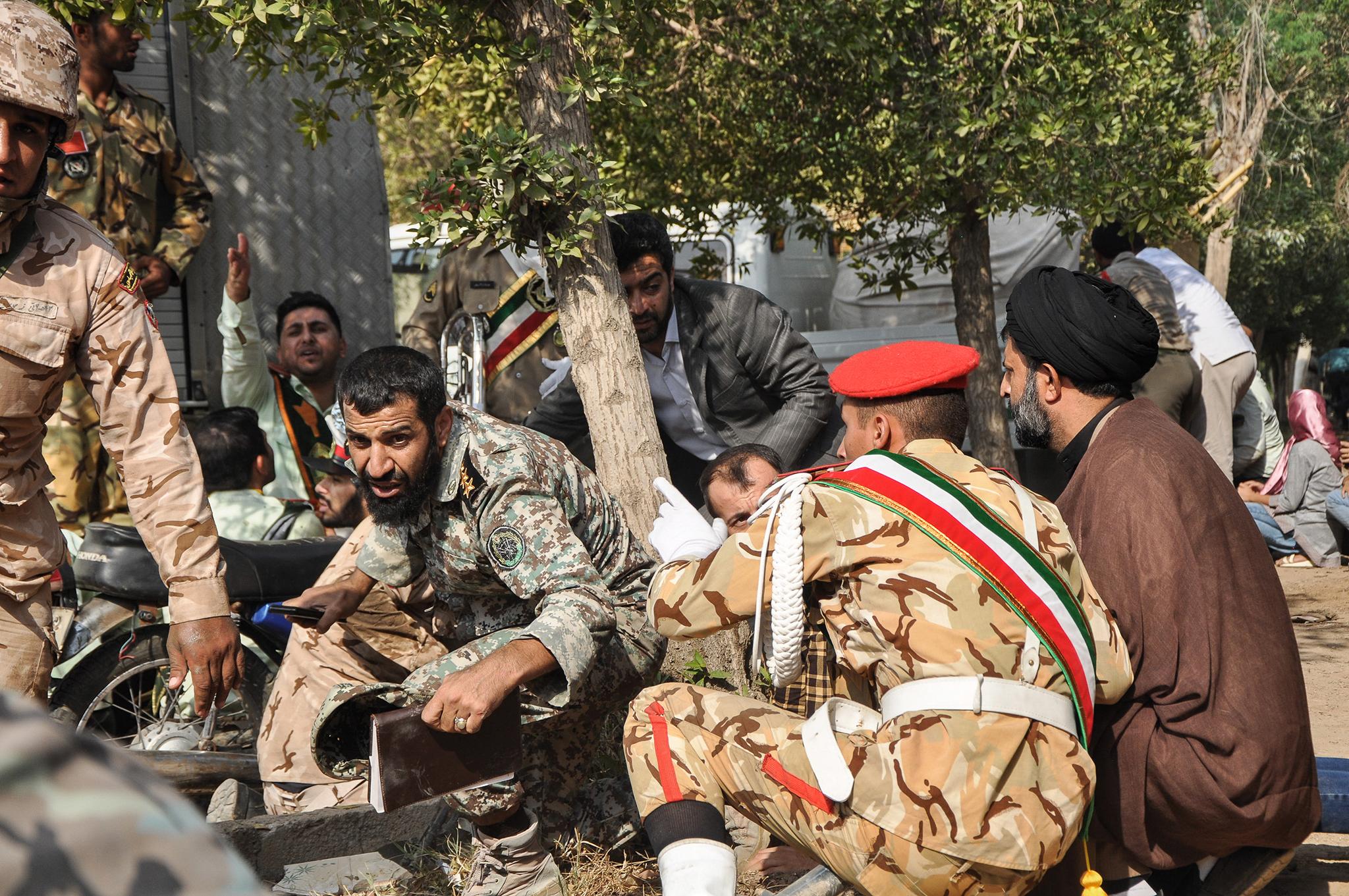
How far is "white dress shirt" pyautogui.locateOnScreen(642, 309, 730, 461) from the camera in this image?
17.0 ft

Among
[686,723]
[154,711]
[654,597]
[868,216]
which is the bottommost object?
[154,711]

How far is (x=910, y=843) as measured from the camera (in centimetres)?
255

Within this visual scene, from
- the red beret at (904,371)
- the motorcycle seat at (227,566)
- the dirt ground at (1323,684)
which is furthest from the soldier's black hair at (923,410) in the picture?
the motorcycle seat at (227,566)

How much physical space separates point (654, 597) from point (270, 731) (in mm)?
1784

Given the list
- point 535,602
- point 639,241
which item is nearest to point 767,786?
point 535,602

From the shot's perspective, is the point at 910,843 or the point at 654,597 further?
the point at 654,597

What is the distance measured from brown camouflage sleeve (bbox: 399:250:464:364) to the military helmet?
391 cm

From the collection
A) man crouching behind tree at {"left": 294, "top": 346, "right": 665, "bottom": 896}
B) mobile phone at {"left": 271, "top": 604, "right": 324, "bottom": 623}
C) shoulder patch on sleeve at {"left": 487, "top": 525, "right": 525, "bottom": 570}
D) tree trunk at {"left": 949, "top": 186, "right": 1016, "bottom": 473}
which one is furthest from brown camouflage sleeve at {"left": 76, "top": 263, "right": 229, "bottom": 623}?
tree trunk at {"left": 949, "top": 186, "right": 1016, "bottom": 473}

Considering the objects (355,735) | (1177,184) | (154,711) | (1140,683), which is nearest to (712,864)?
(1140,683)

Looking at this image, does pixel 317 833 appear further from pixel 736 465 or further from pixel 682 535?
pixel 736 465

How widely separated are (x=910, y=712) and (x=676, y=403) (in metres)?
2.80

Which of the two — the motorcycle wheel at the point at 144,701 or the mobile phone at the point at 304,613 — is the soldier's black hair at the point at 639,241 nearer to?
the mobile phone at the point at 304,613

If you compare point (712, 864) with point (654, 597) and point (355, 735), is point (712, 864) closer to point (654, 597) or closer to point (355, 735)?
point (654, 597)

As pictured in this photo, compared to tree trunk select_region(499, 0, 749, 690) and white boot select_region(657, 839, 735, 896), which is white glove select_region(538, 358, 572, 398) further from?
white boot select_region(657, 839, 735, 896)
